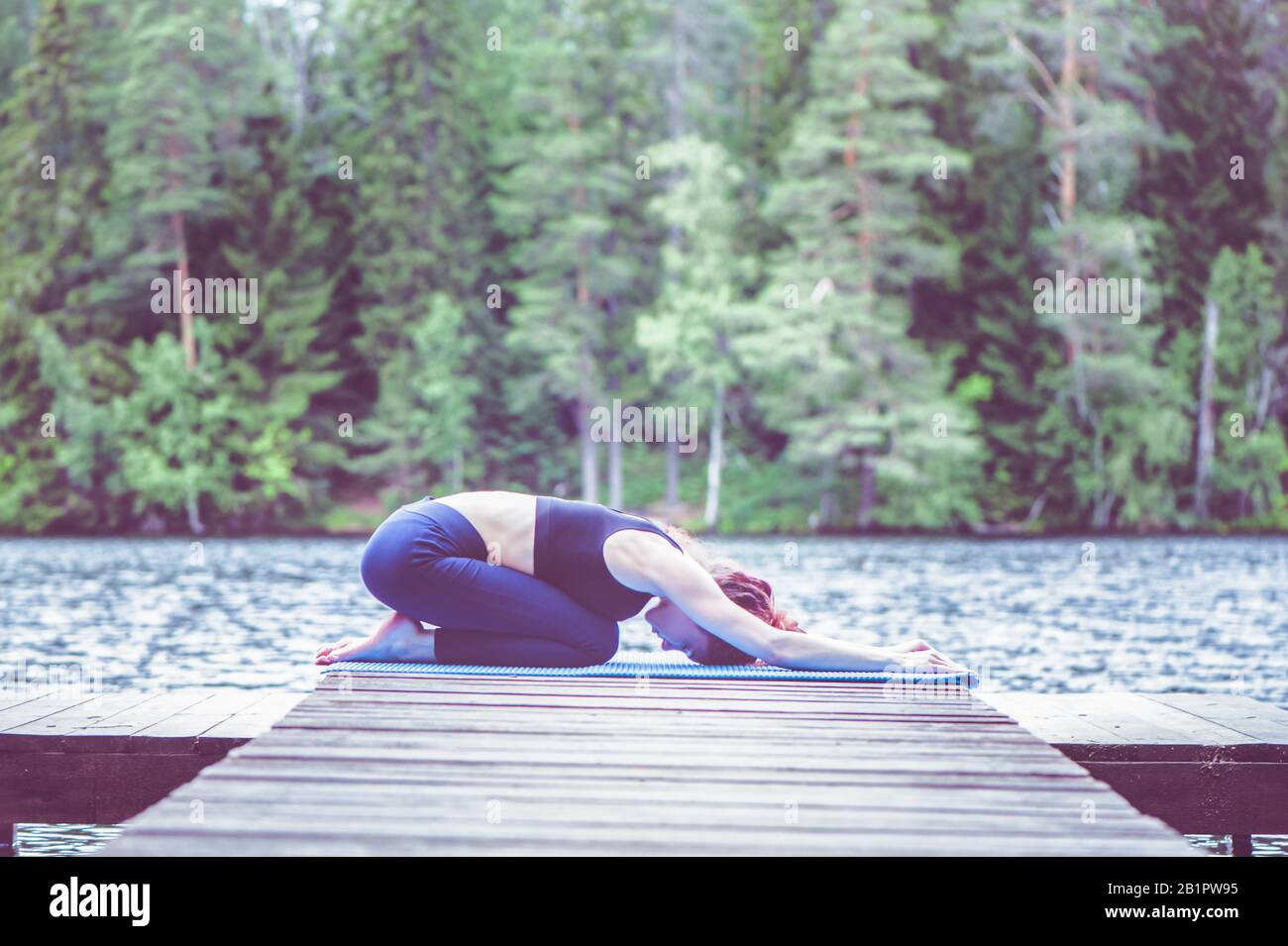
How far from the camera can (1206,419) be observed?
37.5 m

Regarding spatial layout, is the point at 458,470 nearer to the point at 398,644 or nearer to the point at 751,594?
the point at 398,644

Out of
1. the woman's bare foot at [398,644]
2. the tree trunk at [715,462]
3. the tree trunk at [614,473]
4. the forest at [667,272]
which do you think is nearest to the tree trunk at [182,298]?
the forest at [667,272]

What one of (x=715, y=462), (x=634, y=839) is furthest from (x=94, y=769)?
(x=715, y=462)

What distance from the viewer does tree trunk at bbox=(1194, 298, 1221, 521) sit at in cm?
3681

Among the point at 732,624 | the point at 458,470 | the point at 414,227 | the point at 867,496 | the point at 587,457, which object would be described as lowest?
the point at 867,496

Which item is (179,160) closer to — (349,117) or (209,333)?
(209,333)

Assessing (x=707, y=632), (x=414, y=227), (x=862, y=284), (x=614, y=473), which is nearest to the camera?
(x=707, y=632)

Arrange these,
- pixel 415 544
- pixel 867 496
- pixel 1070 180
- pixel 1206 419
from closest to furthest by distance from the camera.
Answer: pixel 415 544
pixel 867 496
pixel 1206 419
pixel 1070 180

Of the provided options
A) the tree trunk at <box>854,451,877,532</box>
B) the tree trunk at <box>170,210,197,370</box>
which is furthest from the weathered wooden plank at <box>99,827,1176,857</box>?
the tree trunk at <box>170,210,197,370</box>

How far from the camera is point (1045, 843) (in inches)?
120

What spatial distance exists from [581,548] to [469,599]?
424mm

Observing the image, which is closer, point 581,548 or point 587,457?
point 581,548

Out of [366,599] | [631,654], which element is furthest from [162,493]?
[631,654]

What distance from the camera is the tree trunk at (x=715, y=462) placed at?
38.4 meters
